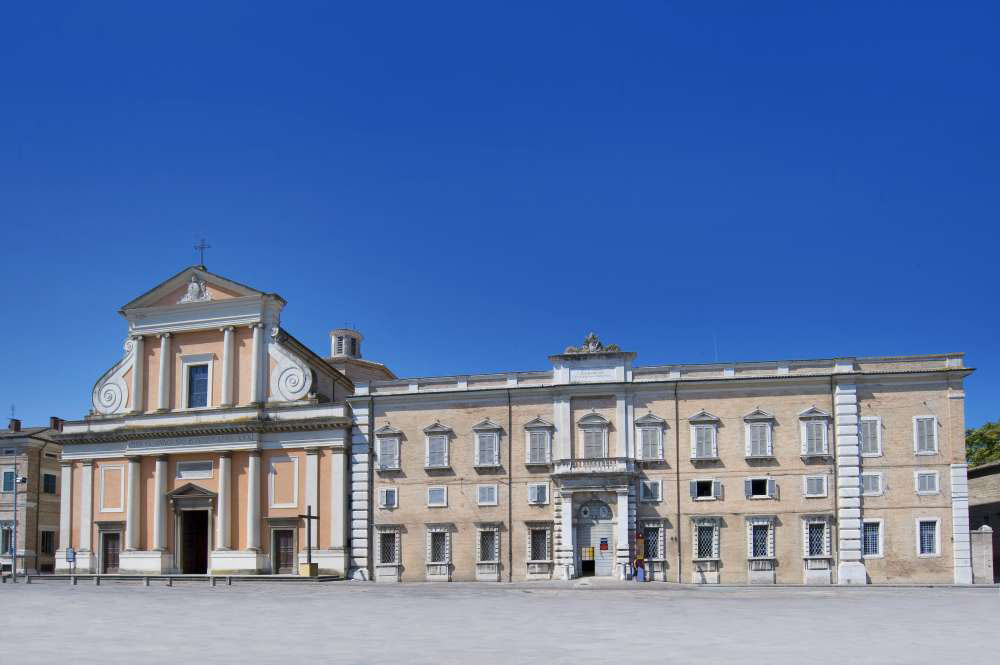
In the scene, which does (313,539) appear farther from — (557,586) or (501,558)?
(557,586)

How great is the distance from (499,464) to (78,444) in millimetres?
22286

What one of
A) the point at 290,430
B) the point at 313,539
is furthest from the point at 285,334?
the point at 313,539

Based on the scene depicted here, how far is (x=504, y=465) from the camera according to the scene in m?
50.6

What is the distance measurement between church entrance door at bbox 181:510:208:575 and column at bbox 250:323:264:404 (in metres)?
6.34

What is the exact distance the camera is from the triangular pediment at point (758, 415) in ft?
158

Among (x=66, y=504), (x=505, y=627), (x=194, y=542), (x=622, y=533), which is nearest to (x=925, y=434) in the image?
(x=622, y=533)

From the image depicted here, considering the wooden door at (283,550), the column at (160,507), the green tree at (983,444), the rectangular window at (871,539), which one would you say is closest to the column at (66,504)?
the column at (160,507)

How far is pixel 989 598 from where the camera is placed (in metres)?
34.9

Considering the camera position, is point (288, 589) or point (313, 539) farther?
point (313, 539)

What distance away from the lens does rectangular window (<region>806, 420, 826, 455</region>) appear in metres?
47.6

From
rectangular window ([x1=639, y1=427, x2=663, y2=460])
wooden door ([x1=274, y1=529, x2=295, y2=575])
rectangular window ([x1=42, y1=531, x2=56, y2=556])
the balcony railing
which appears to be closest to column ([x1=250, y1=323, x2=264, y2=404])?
wooden door ([x1=274, y1=529, x2=295, y2=575])

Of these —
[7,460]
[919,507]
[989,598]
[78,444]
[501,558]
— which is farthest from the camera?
[7,460]

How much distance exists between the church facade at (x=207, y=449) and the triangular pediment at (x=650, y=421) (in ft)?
45.0

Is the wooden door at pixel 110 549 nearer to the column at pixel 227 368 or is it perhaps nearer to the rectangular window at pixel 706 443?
the column at pixel 227 368
